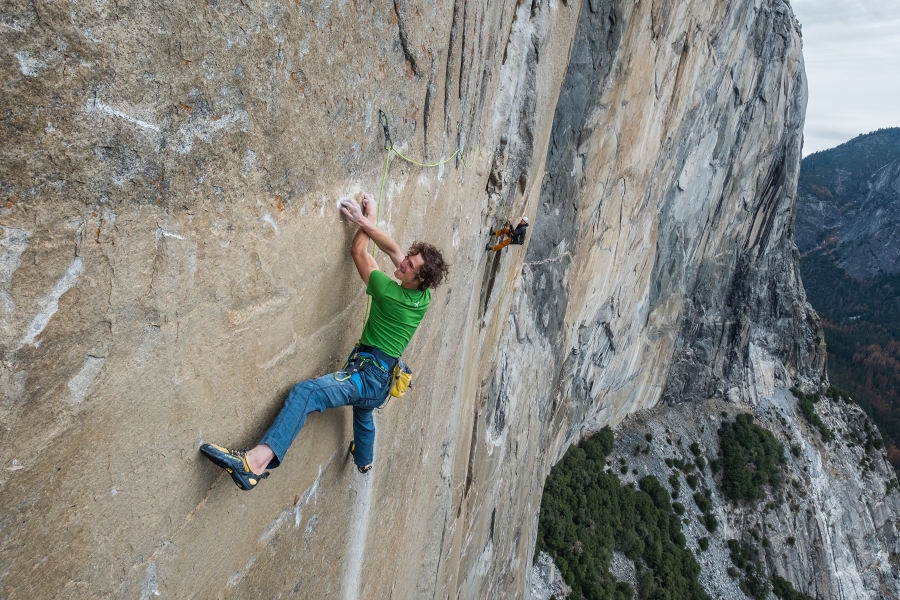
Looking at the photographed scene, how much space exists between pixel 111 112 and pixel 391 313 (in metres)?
1.75

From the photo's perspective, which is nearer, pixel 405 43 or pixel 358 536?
pixel 405 43

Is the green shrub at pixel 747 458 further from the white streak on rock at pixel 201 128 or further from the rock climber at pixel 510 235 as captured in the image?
the white streak on rock at pixel 201 128

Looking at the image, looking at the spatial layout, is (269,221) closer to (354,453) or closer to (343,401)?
(343,401)

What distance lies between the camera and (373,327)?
3.15m

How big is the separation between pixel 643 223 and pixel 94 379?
52.3 feet

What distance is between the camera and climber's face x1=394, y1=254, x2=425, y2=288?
9.62 feet

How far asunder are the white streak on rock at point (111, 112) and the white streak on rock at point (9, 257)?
0.40 metres

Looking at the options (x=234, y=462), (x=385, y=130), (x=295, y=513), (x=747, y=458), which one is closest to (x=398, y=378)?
(x=295, y=513)

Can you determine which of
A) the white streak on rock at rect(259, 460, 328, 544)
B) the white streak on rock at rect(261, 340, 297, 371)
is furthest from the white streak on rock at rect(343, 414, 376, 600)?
the white streak on rock at rect(261, 340, 297, 371)

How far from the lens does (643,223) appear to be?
15.8m

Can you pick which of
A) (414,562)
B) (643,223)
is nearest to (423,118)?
(414,562)

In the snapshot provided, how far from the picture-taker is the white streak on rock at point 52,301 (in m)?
1.48

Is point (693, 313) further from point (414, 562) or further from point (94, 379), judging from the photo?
point (94, 379)

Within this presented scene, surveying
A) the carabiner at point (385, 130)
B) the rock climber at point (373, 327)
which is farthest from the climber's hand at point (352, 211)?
the carabiner at point (385, 130)
